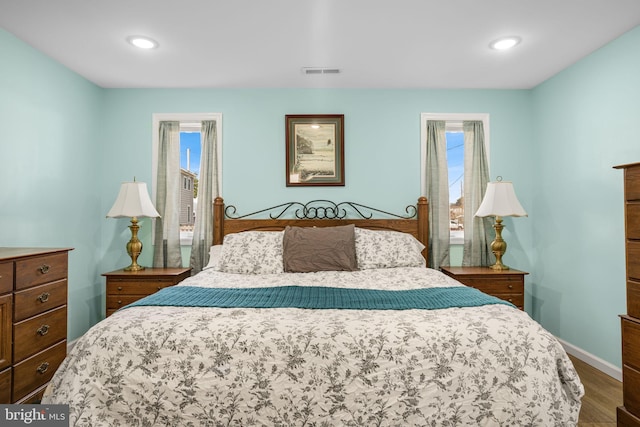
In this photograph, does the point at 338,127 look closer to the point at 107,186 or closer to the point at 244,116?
the point at 244,116

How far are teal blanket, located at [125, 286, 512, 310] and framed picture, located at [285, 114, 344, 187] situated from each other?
1708 millimetres

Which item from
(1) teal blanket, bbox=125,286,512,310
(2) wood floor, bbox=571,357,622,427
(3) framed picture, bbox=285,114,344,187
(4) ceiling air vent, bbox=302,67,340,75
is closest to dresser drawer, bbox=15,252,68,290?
(1) teal blanket, bbox=125,286,512,310

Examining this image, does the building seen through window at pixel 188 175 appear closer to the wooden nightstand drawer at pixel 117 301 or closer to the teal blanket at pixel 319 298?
the wooden nightstand drawer at pixel 117 301

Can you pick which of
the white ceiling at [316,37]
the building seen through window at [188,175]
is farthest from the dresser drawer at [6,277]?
the building seen through window at [188,175]

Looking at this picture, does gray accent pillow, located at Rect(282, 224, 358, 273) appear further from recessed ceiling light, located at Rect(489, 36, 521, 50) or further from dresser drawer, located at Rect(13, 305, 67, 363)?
recessed ceiling light, located at Rect(489, 36, 521, 50)

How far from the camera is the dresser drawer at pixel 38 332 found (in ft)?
6.98

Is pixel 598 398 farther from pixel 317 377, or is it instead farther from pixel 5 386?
pixel 5 386

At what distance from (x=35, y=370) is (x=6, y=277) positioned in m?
0.66

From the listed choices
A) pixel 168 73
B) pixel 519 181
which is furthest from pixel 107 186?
pixel 519 181

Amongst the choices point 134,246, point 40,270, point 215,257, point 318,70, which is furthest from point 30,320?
point 318,70

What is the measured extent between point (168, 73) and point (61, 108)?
97 cm

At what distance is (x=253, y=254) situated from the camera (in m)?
3.14

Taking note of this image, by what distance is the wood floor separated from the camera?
7.25 feet

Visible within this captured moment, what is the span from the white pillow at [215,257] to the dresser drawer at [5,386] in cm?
145
